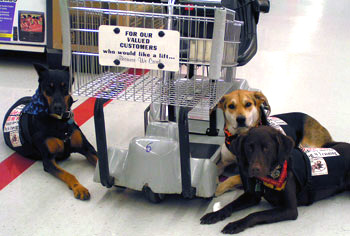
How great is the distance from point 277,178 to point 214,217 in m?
0.36

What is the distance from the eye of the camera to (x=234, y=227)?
6.30ft

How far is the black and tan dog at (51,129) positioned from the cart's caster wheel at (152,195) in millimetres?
334

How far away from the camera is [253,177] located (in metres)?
2.02

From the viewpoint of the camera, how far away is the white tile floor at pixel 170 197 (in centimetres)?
197

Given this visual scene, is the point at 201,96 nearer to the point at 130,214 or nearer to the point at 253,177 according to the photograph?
the point at 253,177

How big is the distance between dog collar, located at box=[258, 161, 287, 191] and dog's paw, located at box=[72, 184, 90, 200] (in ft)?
2.97

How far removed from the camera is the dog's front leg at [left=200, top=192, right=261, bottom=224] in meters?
2.00

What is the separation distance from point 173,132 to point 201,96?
56cm

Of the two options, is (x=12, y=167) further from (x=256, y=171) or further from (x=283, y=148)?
(x=283, y=148)

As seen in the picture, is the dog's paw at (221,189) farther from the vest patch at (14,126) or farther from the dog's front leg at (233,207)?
the vest patch at (14,126)

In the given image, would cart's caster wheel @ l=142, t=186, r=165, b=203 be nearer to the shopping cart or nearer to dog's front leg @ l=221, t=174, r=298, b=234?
the shopping cart

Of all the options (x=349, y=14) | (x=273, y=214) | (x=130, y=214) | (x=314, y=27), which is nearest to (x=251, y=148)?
(x=273, y=214)

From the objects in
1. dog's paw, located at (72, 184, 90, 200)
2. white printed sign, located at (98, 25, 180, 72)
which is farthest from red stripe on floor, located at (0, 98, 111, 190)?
white printed sign, located at (98, 25, 180, 72)

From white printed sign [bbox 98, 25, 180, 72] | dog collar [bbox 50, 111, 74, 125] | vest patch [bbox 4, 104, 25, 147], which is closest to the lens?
white printed sign [bbox 98, 25, 180, 72]
